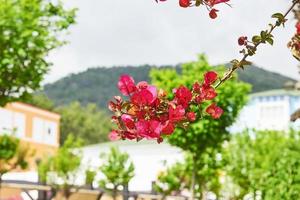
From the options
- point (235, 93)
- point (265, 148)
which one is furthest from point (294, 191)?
point (235, 93)

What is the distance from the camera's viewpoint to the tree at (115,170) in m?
27.9

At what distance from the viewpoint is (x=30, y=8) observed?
60.8 ft

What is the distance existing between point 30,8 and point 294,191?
37.0 feet

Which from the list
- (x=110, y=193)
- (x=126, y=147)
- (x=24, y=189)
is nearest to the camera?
(x=24, y=189)

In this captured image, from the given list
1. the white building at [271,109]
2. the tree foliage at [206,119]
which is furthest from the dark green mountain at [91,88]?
the tree foliage at [206,119]

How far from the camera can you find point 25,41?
18.3 metres

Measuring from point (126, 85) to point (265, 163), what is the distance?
13392 mm

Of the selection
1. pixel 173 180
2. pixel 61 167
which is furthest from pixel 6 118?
pixel 173 180

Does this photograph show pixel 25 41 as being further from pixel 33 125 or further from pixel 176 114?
pixel 33 125

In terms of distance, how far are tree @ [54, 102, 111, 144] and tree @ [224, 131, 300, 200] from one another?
7056 cm

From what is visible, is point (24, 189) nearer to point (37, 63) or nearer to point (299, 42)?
point (37, 63)

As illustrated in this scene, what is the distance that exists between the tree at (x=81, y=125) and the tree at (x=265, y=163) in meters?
70.6

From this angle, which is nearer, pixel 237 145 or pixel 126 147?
pixel 237 145

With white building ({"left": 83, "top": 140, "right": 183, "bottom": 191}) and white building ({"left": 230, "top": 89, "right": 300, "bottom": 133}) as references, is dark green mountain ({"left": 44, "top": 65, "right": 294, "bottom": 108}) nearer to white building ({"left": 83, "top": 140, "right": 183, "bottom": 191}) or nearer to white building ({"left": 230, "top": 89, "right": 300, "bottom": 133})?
white building ({"left": 230, "top": 89, "right": 300, "bottom": 133})
